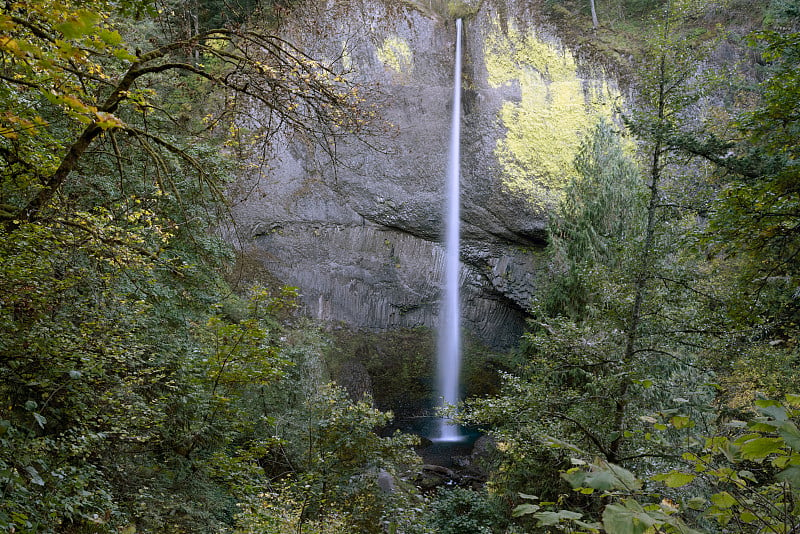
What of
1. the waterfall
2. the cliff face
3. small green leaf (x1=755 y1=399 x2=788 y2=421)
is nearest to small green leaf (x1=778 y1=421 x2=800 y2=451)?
small green leaf (x1=755 y1=399 x2=788 y2=421)

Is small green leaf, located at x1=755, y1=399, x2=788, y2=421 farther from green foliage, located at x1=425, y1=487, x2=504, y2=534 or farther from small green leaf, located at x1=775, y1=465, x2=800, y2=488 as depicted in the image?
green foliage, located at x1=425, y1=487, x2=504, y2=534

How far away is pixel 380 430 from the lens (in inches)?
626

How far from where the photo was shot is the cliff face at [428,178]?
1611 centimetres

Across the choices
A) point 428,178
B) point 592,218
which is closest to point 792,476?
point 592,218

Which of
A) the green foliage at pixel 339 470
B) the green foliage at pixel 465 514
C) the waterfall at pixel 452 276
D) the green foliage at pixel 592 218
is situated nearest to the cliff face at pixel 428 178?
the waterfall at pixel 452 276

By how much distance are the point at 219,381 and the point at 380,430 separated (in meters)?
11.5

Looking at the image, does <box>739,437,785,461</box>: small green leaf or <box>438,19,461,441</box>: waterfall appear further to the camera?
<box>438,19,461,441</box>: waterfall

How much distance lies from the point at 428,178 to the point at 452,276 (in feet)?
11.0

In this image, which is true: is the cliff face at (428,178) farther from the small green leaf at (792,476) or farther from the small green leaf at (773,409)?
the small green leaf at (792,476)

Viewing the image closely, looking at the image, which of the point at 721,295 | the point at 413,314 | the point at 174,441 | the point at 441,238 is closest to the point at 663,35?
the point at 721,295

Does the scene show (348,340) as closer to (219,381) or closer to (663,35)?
(219,381)

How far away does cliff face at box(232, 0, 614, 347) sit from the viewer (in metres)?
16.1

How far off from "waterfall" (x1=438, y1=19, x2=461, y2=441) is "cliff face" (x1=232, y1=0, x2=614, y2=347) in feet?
0.79

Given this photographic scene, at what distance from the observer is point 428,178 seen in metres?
16.9
